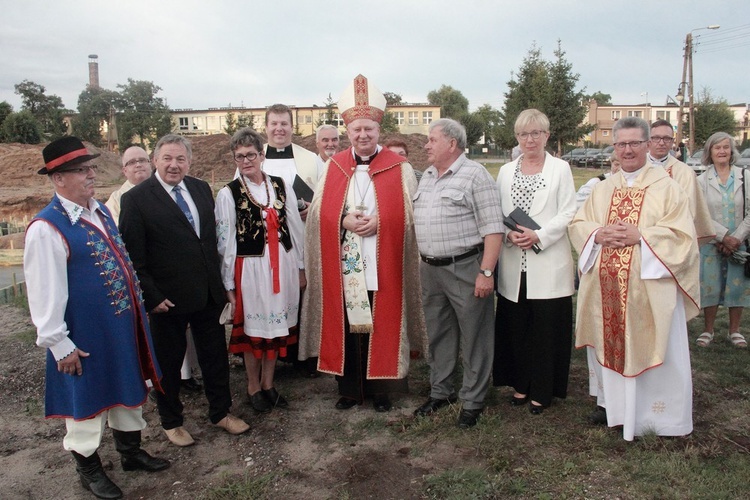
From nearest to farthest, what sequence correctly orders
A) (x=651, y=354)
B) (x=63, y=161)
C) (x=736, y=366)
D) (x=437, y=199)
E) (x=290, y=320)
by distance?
(x=63, y=161), (x=651, y=354), (x=437, y=199), (x=290, y=320), (x=736, y=366)

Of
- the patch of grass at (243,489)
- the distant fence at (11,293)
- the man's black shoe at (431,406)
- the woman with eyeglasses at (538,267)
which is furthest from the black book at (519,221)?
the distant fence at (11,293)

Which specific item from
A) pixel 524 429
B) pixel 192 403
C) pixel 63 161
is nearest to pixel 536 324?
pixel 524 429

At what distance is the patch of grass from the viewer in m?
3.27

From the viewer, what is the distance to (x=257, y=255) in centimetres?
420

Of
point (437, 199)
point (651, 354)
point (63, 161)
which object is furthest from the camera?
point (437, 199)

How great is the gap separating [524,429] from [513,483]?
0.70m

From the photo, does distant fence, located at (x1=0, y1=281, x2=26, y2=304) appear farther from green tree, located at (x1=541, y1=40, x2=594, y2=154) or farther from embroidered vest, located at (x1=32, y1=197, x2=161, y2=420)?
green tree, located at (x1=541, y1=40, x2=594, y2=154)

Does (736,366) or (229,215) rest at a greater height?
(229,215)

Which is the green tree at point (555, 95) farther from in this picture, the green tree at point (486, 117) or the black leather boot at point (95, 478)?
the green tree at point (486, 117)

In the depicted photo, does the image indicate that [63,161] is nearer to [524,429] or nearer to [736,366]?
[524,429]

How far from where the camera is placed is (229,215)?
13.4ft

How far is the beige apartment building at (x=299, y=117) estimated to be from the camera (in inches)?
2183

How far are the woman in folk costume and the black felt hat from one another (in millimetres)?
1079

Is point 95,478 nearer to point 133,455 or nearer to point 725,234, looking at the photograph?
point 133,455
